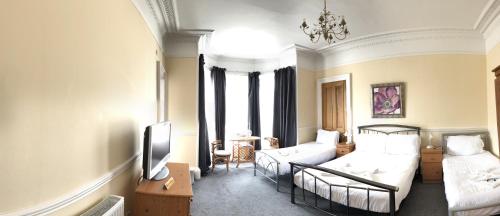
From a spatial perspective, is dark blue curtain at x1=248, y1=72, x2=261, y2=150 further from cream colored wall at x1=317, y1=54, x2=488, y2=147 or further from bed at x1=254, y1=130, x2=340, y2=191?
cream colored wall at x1=317, y1=54, x2=488, y2=147

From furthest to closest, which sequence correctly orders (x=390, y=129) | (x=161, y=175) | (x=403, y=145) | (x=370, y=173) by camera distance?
(x=390, y=129) → (x=403, y=145) → (x=370, y=173) → (x=161, y=175)

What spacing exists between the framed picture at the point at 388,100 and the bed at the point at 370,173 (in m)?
0.26

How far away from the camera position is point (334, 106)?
6.02m

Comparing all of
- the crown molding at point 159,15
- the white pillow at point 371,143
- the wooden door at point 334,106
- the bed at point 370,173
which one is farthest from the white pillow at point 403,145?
the crown molding at point 159,15

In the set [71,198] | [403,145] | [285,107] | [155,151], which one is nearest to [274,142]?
[285,107]

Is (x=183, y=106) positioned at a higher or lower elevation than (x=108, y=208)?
higher

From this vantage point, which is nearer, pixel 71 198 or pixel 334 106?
pixel 71 198

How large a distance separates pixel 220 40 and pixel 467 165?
4.73 meters

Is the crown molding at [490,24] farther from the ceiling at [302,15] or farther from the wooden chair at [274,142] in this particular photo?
the wooden chair at [274,142]

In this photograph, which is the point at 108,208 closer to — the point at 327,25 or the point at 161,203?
the point at 161,203

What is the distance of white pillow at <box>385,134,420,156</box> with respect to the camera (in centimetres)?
446

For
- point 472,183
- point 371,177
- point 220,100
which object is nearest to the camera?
point 472,183

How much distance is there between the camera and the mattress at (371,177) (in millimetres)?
2688

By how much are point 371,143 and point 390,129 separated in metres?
0.61
